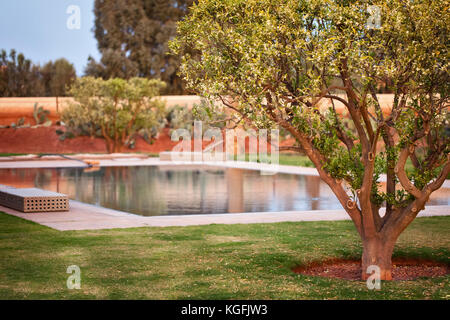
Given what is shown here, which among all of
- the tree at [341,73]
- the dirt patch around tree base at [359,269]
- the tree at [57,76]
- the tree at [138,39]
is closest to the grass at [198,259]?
the dirt patch around tree base at [359,269]

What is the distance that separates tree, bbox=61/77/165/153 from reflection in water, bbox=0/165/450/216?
31.2 ft

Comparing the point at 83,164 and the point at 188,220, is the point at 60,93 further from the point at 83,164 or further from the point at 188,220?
the point at 188,220

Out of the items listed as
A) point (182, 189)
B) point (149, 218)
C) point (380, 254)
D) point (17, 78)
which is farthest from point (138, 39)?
point (380, 254)

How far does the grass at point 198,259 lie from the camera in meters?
7.04

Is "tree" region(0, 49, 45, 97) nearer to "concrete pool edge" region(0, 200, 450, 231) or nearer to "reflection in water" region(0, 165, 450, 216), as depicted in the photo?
"reflection in water" region(0, 165, 450, 216)

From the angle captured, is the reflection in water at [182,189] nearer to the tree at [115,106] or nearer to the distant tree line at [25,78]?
the tree at [115,106]

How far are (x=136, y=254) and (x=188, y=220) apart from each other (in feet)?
11.2

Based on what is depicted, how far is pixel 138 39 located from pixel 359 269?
173 ft

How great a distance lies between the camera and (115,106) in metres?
37.5

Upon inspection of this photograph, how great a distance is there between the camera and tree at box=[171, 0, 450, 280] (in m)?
6.94

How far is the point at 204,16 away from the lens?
7594mm

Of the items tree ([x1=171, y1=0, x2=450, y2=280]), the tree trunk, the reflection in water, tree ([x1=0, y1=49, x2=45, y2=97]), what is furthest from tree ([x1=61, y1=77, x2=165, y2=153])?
the tree trunk

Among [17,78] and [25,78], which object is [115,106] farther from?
[25,78]

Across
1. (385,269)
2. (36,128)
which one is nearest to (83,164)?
(36,128)
